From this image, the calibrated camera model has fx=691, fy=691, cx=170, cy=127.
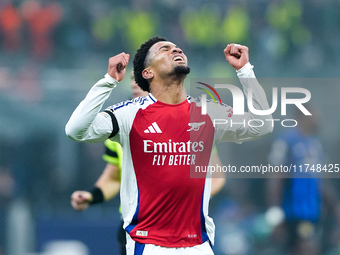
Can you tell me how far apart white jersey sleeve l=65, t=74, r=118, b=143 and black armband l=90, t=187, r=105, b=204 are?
1.42m

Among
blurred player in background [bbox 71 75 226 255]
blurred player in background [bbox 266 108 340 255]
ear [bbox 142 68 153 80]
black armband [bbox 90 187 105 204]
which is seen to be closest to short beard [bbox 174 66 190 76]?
ear [bbox 142 68 153 80]

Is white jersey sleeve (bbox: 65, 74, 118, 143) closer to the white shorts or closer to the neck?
the neck

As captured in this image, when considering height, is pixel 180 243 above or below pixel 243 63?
→ below

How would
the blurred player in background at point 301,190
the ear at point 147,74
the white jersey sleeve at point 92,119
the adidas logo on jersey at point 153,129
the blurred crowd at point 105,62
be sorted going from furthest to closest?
the blurred crowd at point 105,62
the blurred player in background at point 301,190
the ear at point 147,74
the adidas logo on jersey at point 153,129
the white jersey sleeve at point 92,119

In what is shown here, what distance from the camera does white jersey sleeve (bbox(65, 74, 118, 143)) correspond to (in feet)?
12.7

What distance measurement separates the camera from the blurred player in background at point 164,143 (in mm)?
3977

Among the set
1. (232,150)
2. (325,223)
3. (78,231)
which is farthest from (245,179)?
(78,231)

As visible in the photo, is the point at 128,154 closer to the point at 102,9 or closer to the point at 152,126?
the point at 152,126

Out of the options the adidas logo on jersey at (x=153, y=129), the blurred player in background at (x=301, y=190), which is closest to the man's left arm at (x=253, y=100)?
the adidas logo on jersey at (x=153, y=129)

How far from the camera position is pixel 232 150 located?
11352 millimetres

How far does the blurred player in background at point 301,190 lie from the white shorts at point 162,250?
3602 millimetres

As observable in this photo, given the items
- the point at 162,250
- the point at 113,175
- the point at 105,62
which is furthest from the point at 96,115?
the point at 105,62

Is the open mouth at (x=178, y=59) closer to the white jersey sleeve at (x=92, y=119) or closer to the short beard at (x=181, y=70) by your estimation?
the short beard at (x=181, y=70)

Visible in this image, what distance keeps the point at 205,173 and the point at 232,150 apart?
23.9 ft
